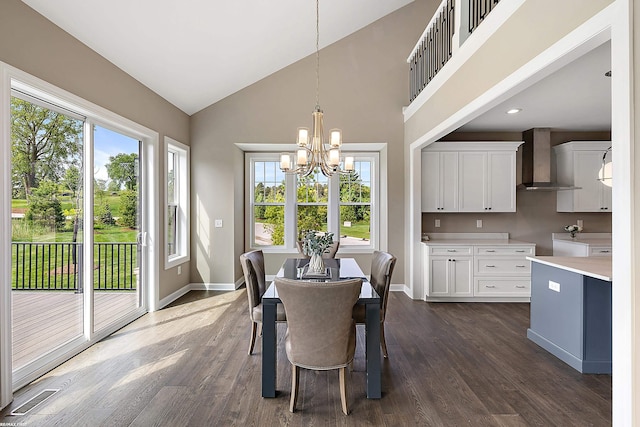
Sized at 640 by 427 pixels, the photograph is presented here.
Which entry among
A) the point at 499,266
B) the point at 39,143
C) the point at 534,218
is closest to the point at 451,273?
the point at 499,266

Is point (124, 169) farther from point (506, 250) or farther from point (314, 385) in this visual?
point (506, 250)

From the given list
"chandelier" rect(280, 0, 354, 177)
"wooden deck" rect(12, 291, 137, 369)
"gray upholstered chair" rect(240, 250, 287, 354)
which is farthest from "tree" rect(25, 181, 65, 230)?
"chandelier" rect(280, 0, 354, 177)

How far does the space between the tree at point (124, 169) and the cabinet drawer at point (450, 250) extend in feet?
13.2

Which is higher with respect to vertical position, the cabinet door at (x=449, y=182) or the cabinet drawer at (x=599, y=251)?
the cabinet door at (x=449, y=182)

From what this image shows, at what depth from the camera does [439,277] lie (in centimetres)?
477

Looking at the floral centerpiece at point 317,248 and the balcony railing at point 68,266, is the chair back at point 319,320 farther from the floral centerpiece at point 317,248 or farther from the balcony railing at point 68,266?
the balcony railing at point 68,266

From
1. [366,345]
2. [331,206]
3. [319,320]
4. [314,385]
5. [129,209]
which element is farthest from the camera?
[331,206]

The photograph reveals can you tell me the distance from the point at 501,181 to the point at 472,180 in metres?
0.44

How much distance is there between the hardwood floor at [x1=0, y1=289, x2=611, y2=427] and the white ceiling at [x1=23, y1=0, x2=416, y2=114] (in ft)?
9.36

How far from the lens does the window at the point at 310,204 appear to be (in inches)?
232

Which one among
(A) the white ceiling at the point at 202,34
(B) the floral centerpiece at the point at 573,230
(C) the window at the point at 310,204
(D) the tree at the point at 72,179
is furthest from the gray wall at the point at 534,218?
(D) the tree at the point at 72,179

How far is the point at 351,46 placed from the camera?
5.27 m

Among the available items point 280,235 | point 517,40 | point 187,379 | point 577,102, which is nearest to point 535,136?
point 577,102

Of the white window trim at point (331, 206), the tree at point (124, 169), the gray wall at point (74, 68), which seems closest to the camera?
the gray wall at point (74, 68)
